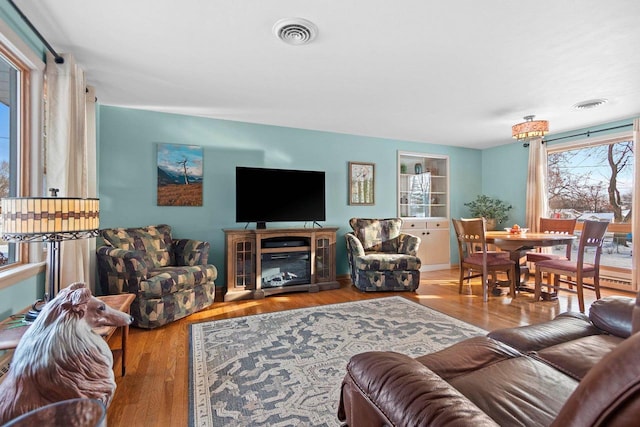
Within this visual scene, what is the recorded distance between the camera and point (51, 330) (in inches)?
40.7

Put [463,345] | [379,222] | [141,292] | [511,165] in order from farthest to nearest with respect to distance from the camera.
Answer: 1. [511,165]
2. [379,222]
3. [141,292]
4. [463,345]

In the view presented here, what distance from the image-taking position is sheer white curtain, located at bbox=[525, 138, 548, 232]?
196 inches

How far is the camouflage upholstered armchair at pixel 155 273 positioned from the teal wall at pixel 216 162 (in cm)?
45

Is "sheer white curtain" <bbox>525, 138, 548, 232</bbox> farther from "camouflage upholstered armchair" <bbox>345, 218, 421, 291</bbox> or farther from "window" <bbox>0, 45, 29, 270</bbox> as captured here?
"window" <bbox>0, 45, 29, 270</bbox>

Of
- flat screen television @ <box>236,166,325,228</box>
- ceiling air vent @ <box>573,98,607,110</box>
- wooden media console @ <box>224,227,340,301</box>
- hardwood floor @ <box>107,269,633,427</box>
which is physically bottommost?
hardwood floor @ <box>107,269,633,427</box>

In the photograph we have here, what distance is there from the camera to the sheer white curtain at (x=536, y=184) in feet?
16.3

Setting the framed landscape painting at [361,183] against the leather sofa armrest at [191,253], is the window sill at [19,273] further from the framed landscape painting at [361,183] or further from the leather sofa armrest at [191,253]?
the framed landscape painting at [361,183]

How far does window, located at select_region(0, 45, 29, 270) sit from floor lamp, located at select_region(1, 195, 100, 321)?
0.65m

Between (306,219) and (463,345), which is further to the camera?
(306,219)

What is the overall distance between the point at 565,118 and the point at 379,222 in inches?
112

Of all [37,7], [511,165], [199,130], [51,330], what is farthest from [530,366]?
[511,165]

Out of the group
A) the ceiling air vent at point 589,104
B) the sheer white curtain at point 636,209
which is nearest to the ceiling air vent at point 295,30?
the ceiling air vent at point 589,104

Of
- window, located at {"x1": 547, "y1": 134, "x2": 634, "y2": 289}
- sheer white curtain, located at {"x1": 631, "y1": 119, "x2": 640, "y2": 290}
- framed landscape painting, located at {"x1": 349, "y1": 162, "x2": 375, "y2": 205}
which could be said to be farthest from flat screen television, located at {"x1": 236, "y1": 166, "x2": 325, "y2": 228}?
sheer white curtain, located at {"x1": 631, "y1": 119, "x2": 640, "y2": 290}

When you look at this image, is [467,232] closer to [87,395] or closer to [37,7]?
[87,395]
